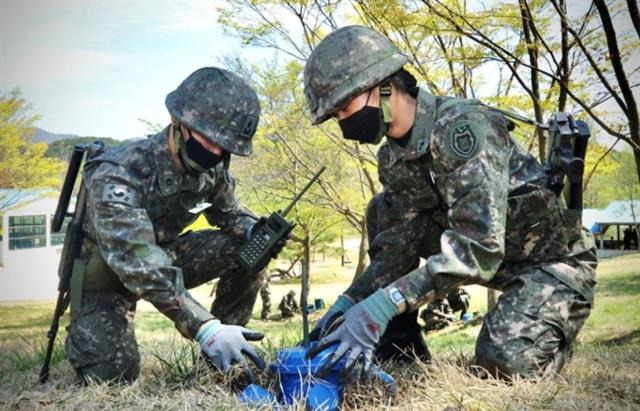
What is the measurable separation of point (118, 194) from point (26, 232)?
3611mm

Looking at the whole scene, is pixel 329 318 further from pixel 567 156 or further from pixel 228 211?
pixel 567 156

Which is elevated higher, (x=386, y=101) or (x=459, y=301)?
(x=386, y=101)

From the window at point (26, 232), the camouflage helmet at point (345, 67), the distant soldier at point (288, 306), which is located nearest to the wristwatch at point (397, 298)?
the camouflage helmet at point (345, 67)

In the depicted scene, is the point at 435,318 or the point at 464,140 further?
the point at 435,318

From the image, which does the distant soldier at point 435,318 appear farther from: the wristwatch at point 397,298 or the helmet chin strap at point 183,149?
the wristwatch at point 397,298

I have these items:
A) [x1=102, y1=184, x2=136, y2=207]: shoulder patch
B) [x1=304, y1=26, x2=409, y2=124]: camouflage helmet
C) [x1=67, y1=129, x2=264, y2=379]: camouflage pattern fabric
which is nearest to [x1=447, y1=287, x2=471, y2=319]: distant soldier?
[x1=67, y1=129, x2=264, y2=379]: camouflage pattern fabric

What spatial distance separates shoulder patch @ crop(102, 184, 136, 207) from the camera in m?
3.29

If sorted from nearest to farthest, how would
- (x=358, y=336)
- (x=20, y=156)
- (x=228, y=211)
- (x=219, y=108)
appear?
(x=358, y=336) → (x=219, y=108) → (x=228, y=211) → (x=20, y=156)

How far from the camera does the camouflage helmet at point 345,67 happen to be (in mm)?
3084

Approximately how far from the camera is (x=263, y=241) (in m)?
3.77

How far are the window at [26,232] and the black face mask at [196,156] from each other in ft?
10.6

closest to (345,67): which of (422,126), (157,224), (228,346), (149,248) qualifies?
(422,126)

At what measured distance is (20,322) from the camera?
903 cm

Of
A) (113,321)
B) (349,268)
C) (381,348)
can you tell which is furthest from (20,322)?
(349,268)
